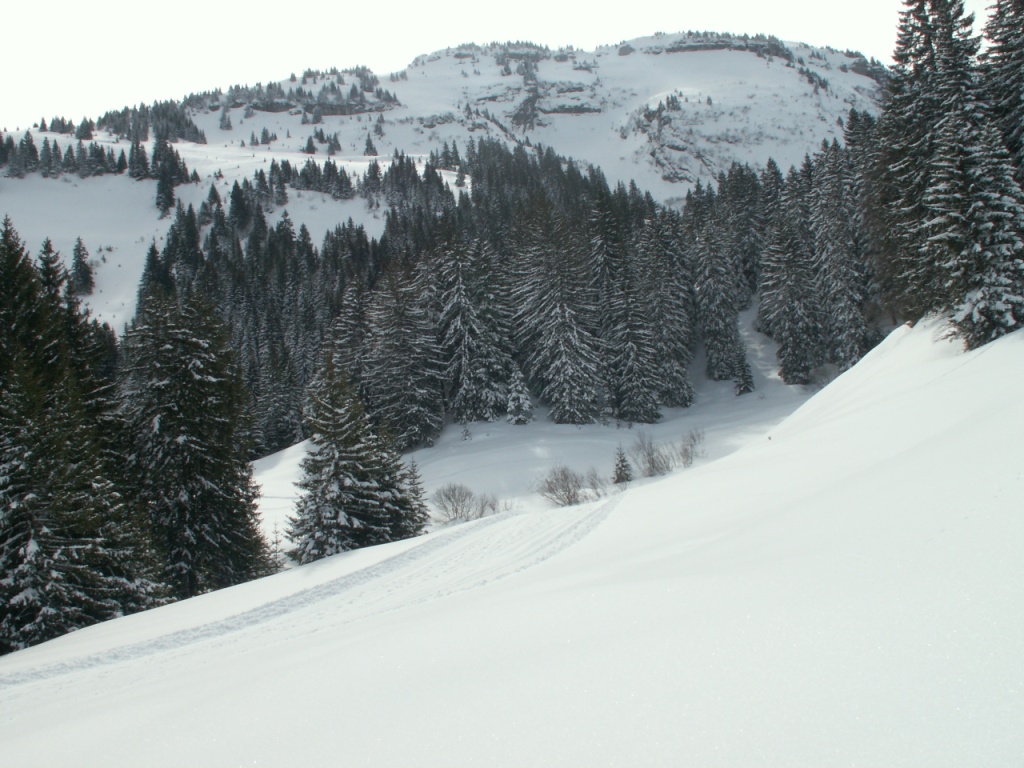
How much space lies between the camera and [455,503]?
26.5m

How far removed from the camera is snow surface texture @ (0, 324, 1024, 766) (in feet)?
8.99

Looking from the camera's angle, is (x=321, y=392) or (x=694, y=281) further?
(x=694, y=281)

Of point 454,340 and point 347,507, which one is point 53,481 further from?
point 454,340

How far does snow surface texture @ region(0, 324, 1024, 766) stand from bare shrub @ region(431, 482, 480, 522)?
661 inches

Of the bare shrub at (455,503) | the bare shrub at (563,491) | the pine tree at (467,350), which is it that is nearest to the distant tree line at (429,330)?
the pine tree at (467,350)

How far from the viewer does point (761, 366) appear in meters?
56.3

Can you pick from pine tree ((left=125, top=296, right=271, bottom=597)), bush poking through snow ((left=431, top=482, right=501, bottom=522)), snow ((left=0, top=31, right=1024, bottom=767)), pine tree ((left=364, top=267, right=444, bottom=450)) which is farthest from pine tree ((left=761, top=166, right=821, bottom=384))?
pine tree ((left=125, top=296, right=271, bottom=597))

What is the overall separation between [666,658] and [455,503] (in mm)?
23568

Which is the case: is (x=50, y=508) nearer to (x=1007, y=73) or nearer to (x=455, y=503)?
(x=455, y=503)

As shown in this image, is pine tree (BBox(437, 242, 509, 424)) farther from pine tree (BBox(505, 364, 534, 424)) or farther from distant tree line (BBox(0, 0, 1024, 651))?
pine tree (BBox(505, 364, 534, 424))

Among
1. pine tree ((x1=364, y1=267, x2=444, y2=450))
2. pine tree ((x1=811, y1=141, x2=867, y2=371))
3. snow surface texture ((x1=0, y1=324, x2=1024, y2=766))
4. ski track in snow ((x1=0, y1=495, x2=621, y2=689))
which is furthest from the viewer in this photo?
pine tree ((x1=811, y1=141, x2=867, y2=371))

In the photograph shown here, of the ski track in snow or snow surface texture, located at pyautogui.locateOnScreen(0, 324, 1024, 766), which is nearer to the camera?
snow surface texture, located at pyautogui.locateOnScreen(0, 324, 1024, 766)

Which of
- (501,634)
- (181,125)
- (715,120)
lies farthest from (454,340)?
(181,125)

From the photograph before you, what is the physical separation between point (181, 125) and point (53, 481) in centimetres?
22650
